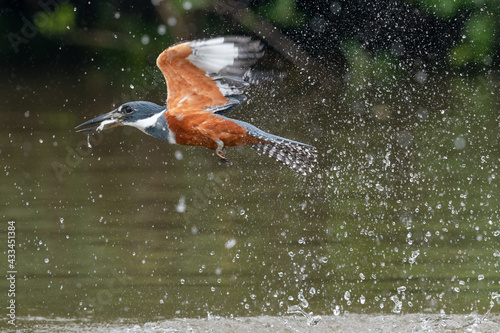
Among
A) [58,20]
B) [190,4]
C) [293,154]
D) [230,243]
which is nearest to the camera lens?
[293,154]

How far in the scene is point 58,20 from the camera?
12.1 m

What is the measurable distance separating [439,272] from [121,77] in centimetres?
Result: 825

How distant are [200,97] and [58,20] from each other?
29.5 feet

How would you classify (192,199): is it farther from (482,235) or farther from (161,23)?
(161,23)

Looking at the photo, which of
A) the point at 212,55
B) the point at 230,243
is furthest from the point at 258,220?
the point at 212,55

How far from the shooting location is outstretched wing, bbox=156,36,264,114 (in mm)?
3375

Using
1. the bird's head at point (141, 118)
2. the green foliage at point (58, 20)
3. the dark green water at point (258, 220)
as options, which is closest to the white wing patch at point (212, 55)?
the bird's head at point (141, 118)

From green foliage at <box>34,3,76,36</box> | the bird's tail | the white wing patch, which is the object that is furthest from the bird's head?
green foliage at <box>34,3,76,36</box>

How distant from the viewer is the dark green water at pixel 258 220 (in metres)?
4.28

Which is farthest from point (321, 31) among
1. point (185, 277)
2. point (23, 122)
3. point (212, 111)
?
point (212, 111)

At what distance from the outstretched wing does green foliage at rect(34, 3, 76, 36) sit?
8.78m

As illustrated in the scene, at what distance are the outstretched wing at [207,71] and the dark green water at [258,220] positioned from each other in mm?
1030

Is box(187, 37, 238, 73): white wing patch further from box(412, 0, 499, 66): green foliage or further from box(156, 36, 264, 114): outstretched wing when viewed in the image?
box(412, 0, 499, 66): green foliage

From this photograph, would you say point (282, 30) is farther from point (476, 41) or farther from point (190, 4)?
point (476, 41)
